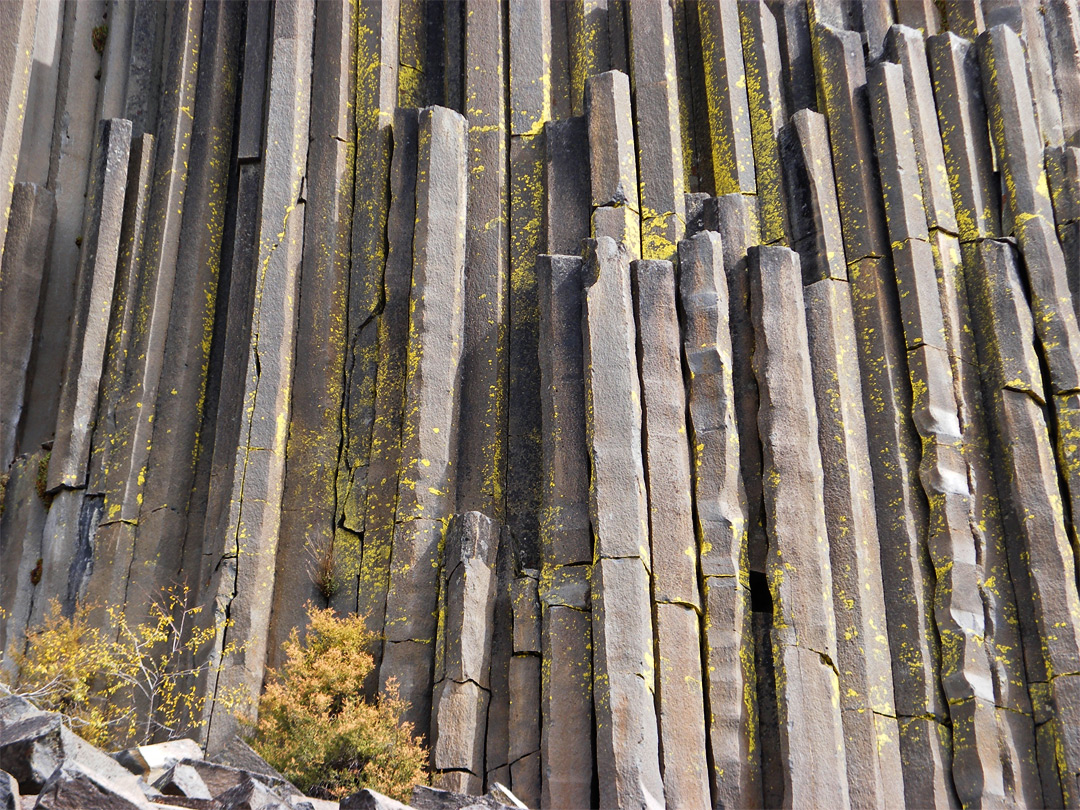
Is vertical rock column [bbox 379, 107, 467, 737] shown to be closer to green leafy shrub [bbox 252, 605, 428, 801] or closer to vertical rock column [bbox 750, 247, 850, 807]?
green leafy shrub [bbox 252, 605, 428, 801]

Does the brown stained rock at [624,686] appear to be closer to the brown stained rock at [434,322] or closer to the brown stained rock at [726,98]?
the brown stained rock at [434,322]

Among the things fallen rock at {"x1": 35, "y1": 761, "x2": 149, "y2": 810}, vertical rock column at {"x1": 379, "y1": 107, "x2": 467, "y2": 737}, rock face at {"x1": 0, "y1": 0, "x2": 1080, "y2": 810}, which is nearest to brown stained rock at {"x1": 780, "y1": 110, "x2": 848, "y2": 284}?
rock face at {"x1": 0, "y1": 0, "x2": 1080, "y2": 810}

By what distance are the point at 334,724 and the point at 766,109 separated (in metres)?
6.16

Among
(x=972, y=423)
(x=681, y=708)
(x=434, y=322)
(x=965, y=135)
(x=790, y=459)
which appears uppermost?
(x=965, y=135)

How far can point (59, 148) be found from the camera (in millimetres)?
11617

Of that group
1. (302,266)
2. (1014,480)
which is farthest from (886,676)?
(302,266)

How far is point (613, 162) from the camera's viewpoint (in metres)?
9.95

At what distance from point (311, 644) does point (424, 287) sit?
2.72 meters

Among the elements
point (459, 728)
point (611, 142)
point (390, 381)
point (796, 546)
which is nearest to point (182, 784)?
point (459, 728)

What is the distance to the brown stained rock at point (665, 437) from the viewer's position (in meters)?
8.36

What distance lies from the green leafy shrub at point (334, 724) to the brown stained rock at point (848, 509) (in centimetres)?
289

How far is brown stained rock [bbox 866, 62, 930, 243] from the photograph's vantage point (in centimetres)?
992

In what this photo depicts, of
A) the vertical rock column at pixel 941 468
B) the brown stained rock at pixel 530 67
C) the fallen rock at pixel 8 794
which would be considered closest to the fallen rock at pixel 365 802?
the fallen rock at pixel 8 794

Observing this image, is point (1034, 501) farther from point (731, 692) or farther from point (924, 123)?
point (924, 123)
